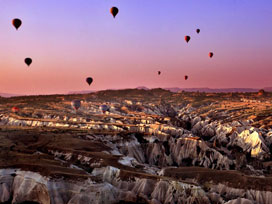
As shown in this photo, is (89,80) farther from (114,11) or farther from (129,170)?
(129,170)

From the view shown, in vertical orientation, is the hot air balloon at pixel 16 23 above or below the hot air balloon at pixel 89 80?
above

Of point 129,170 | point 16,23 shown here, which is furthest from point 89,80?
point 129,170

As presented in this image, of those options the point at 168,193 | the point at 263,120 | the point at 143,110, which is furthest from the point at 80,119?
the point at 168,193

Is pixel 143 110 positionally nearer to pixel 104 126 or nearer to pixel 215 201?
pixel 104 126

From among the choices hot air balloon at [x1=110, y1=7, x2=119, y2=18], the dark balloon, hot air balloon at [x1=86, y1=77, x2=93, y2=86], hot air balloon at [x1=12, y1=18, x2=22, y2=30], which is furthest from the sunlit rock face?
hot air balloon at [x1=110, y1=7, x2=119, y2=18]

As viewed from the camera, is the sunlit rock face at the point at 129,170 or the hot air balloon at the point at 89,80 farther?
the hot air balloon at the point at 89,80

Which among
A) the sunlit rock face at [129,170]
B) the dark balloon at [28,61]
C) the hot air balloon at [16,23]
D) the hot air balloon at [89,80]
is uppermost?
the hot air balloon at [16,23]

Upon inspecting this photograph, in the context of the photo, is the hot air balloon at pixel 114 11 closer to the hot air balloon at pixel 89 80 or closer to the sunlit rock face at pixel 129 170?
the hot air balloon at pixel 89 80

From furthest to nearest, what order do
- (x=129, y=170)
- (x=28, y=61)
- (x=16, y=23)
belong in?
(x=28, y=61)
(x=16, y=23)
(x=129, y=170)

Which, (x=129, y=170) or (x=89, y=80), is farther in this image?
(x=89, y=80)

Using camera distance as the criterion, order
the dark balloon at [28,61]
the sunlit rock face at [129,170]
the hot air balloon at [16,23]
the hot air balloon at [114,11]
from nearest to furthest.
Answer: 1. the sunlit rock face at [129,170]
2. the hot air balloon at [16,23]
3. the hot air balloon at [114,11]
4. the dark balloon at [28,61]

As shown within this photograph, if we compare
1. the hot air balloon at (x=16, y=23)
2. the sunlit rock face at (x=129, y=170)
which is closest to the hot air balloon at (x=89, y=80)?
the sunlit rock face at (x=129, y=170)
